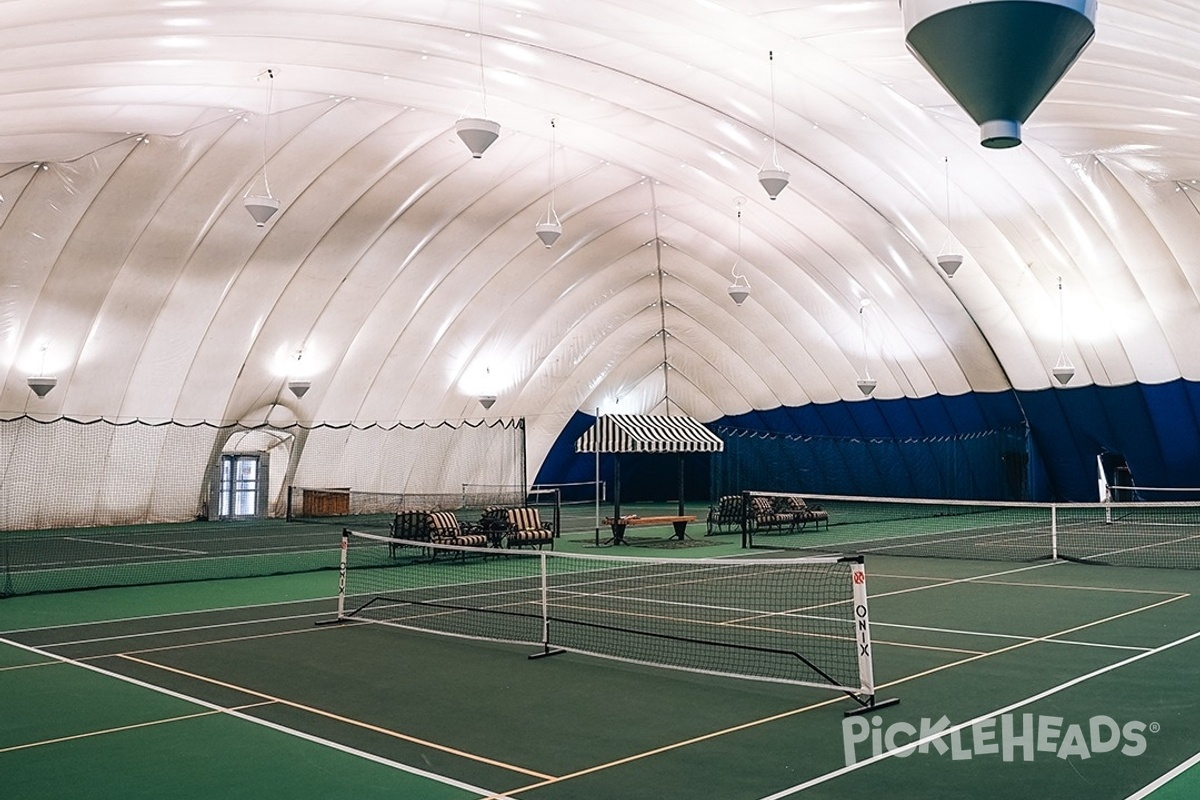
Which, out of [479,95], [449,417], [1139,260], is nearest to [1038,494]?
[1139,260]

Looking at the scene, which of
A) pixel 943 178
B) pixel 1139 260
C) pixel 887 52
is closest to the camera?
pixel 887 52

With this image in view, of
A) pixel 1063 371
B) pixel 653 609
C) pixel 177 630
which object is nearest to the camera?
pixel 177 630

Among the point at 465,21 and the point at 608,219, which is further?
the point at 608,219

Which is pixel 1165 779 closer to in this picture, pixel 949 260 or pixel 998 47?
pixel 998 47

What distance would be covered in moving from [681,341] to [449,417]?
1209cm

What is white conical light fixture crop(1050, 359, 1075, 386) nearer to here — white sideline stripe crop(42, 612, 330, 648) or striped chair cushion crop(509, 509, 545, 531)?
striped chair cushion crop(509, 509, 545, 531)

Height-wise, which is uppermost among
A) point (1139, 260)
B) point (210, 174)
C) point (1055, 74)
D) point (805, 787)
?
point (210, 174)

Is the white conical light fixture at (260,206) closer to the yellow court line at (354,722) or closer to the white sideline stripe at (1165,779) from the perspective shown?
the yellow court line at (354,722)

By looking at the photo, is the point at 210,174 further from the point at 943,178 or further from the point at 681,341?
the point at 681,341

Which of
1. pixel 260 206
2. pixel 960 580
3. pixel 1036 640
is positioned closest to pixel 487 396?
pixel 260 206

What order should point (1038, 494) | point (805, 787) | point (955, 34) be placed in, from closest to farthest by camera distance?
point (805, 787)
point (955, 34)
point (1038, 494)

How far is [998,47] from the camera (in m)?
6.73

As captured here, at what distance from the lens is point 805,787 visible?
5973 millimetres

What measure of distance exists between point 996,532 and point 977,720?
20018 mm
